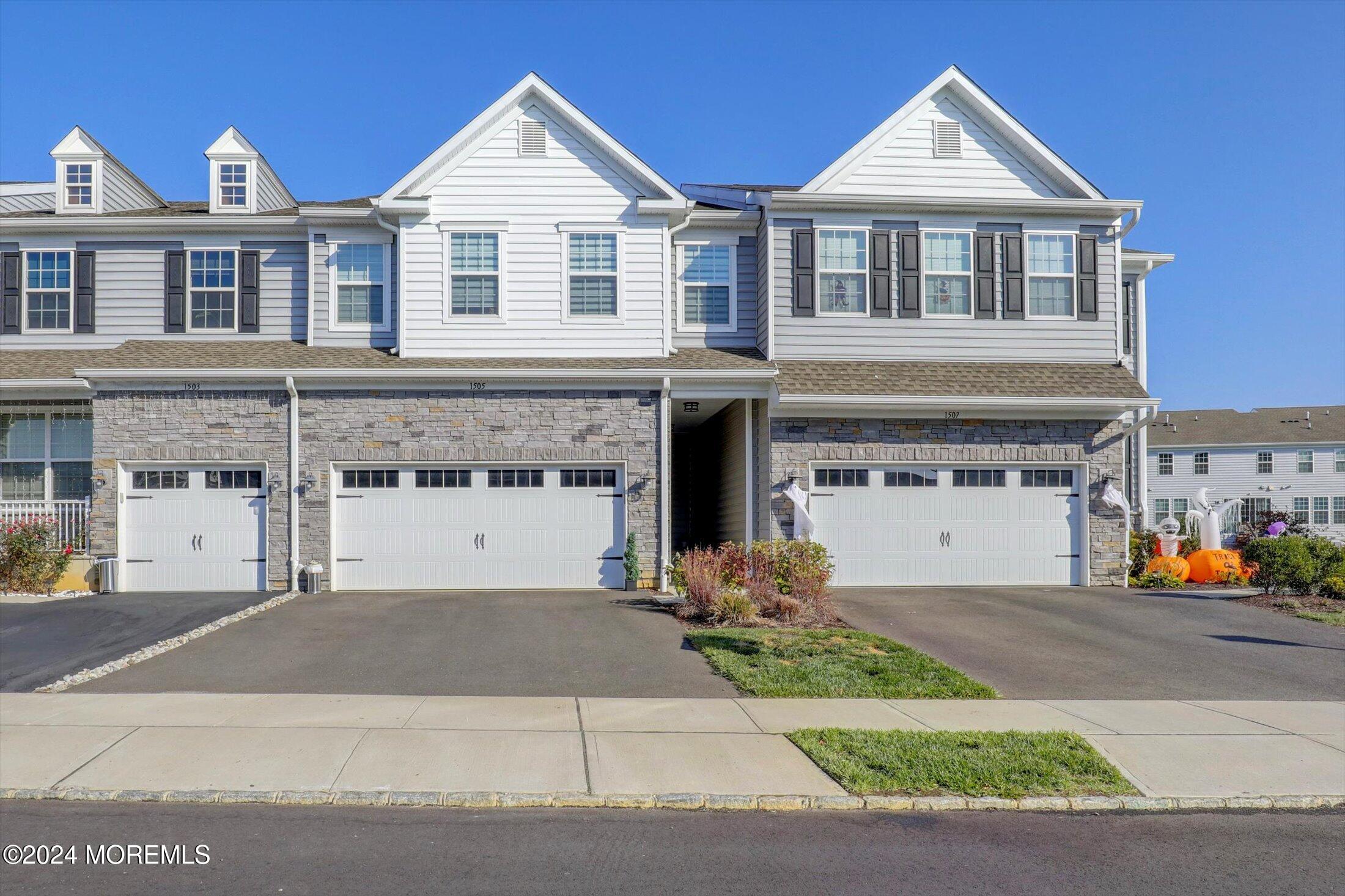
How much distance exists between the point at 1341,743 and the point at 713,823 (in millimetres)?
5756

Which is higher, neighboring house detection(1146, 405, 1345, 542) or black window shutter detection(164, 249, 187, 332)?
black window shutter detection(164, 249, 187, 332)

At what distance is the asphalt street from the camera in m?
5.24

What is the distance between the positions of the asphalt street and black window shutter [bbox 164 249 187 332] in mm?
14066

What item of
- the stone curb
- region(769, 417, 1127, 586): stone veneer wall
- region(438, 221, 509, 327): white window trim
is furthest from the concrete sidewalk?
region(438, 221, 509, 327): white window trim

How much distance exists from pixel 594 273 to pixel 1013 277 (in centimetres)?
790

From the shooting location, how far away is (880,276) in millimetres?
18188

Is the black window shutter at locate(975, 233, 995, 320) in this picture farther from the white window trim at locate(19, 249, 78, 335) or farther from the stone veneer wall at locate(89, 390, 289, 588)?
the white window trim at locate(19, 249, 78, 335)

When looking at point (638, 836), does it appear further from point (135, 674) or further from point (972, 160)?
point (972, 160)

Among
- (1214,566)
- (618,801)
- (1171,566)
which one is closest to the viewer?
(618,801)

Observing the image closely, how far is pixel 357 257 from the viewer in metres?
18.1

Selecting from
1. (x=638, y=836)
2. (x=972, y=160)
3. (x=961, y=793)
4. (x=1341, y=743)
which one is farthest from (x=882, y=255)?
(x=638, y=836)

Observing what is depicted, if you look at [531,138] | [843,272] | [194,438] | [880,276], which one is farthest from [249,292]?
[880,276]

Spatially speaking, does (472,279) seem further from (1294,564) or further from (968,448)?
(1294,564)

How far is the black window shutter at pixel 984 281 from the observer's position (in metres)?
18.4
